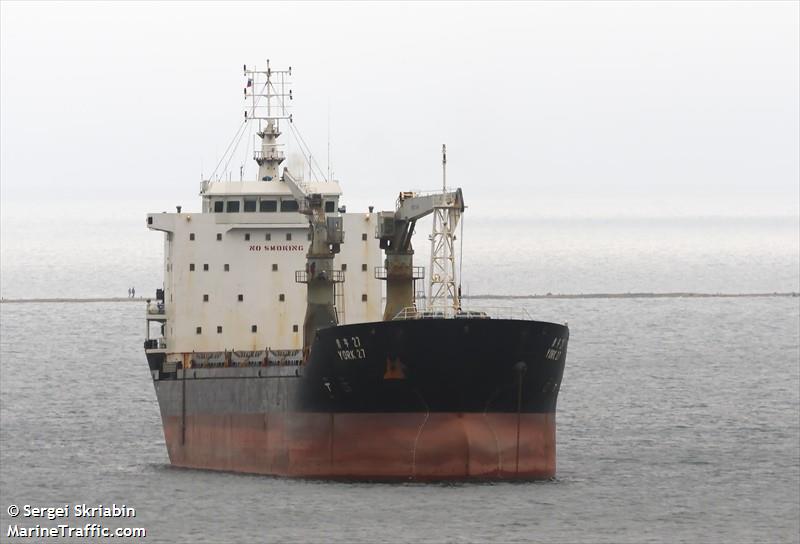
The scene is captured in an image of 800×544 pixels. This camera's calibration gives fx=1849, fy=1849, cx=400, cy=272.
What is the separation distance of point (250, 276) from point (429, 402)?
1330 centimetres

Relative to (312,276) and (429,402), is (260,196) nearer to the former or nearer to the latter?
(312,276)

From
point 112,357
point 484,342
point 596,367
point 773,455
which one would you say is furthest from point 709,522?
point 112,357

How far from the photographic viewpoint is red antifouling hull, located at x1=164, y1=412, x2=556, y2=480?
48281 mm

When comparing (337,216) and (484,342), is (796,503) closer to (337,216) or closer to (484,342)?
(484,342)

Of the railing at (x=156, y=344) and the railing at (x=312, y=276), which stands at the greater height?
the railing at (x=312, y=276)

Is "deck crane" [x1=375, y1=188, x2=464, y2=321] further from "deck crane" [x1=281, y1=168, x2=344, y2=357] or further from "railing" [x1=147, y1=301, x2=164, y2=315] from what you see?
"railing" [x1=147, y1=301, x2=164, y2=315]

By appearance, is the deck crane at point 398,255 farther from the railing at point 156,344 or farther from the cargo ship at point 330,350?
the railing at point 156,344

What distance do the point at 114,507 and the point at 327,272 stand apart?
10.5 m

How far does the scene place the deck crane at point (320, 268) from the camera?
54.5m

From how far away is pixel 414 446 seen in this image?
48531 mm

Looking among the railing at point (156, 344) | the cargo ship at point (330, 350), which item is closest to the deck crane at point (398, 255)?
the cargo ship at point (330, 350)

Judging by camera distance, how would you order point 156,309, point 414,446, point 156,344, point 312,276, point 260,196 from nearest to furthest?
point 414,446 → point 312,276 → point 260,196 → point 156,344 → point 156,309

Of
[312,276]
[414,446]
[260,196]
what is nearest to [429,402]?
[414,446]

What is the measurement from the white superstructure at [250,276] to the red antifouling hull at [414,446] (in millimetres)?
7359
